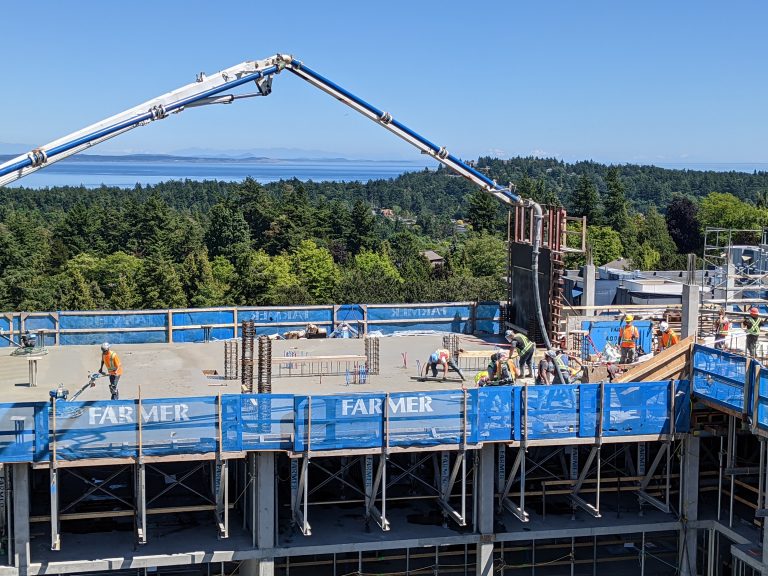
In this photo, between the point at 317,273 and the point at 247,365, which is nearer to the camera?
the point at 247,365

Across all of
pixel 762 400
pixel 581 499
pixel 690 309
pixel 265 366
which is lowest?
pixel 581 499

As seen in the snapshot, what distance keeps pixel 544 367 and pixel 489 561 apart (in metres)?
5.55

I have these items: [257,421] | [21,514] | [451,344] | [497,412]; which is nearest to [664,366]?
[497,412]

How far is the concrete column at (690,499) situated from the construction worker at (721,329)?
526 cm

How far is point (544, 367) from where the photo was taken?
96.0 ft

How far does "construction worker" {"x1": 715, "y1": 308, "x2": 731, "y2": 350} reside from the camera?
32.6 metres

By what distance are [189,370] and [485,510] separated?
10605 mm

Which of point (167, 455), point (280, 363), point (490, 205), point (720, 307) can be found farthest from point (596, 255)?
point (167, 455)

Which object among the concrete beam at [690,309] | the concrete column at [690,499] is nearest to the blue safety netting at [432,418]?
the concrete column at [690,499]

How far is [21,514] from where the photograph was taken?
2488 cm

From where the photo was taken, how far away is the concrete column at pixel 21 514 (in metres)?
24.8

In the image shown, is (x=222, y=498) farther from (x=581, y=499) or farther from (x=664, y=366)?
(x=664, y=366)

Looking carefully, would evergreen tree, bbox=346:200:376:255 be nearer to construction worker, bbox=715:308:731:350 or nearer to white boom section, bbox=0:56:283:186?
construction worker, bbox=715:308:731:350

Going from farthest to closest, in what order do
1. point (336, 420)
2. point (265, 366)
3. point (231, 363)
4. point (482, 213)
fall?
point (482, 213) → point (231, 363) → point (265, 366) → point (336, 420)
